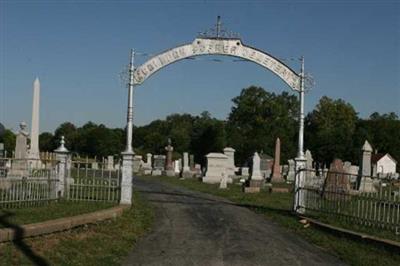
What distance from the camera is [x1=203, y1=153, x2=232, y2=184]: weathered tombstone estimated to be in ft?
125

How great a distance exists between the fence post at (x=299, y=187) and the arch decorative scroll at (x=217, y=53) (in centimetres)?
253

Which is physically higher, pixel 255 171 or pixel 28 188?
pixel 255 171

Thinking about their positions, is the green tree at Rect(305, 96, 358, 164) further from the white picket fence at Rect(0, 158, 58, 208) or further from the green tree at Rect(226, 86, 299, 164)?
the white picket fence at Rect(0, 158, 58, 208)

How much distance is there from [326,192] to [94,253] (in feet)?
26.0

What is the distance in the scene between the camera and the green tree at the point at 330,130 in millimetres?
87062

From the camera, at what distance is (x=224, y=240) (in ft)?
40.4

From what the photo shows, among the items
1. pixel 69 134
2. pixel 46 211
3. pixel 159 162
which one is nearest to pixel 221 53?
pixel 46 211

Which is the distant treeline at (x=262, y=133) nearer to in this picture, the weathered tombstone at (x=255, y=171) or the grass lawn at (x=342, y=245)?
the weathered tombstone at (x=255, y=171)

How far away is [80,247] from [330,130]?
291 feet

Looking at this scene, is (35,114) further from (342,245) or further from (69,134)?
(69,134)

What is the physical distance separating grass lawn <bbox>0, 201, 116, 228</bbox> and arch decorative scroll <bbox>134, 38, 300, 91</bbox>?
435cm

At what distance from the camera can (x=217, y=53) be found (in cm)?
1869

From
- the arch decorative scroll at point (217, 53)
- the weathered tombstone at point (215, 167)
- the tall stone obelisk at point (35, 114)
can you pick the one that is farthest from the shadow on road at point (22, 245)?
the weathered tombstone at point (215, 167)

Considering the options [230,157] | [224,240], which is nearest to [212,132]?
[230,157]
